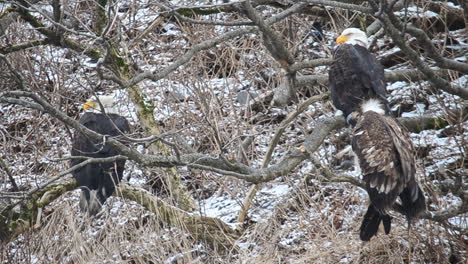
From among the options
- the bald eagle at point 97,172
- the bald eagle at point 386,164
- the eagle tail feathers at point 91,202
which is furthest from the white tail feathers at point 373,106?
the eagle tail feathers at point 91,202

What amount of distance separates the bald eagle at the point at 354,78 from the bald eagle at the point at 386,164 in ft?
1.16

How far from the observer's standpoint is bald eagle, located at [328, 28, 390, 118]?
15.4 feet

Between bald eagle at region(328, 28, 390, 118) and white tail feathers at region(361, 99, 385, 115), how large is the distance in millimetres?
24

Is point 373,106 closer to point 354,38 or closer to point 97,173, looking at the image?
point 354,38

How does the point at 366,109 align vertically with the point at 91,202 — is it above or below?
above

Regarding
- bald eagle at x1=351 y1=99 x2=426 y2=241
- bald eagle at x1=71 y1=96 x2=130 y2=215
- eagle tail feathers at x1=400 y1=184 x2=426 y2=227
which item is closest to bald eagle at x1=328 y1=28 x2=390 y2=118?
bald eagle at x1=351 y1=99 x2=426 y2=241

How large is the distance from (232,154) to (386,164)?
5.58 ft

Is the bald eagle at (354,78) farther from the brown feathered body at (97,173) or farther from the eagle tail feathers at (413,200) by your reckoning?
the brown feathered body at (97,173)

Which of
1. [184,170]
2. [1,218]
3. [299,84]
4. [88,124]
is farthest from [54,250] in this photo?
[299,84]

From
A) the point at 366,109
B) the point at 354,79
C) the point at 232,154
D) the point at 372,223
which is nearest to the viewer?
the point at 372,223

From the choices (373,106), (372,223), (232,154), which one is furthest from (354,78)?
(232,154)

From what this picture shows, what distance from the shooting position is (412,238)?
482 centimetres

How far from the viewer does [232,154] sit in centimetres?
557

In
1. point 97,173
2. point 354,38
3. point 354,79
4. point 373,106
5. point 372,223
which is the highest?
point 354,38
